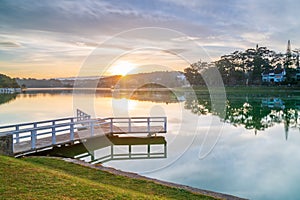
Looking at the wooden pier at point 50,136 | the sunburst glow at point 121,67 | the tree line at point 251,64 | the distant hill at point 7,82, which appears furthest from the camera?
the distant hill at point 7,82

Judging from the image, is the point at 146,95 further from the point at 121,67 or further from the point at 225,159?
the point at 225,159

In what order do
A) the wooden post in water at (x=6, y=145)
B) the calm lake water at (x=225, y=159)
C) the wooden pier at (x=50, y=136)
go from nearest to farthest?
the calm lake water at (x=225, y=159) → the wooden post in water at (x=6, y=145) → the wooden pier at (x=50, y=136)

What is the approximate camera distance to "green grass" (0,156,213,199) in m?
4.66

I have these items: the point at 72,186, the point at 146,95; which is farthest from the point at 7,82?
the point at 72,186

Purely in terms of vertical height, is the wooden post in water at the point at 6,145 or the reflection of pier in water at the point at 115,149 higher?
the wooden post in water at the point at 6,145

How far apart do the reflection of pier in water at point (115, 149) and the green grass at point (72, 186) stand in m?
3.91

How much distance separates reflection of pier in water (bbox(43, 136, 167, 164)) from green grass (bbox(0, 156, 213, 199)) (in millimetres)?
3910

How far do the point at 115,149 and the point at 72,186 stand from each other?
7147 mm

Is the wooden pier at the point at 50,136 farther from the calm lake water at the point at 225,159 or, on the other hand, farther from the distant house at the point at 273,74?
the distant house at the point at 273,74

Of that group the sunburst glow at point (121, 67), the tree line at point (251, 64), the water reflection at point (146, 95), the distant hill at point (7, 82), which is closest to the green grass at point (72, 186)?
the sunburst glow at point (121, 67)

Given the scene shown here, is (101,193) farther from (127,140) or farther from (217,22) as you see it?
(217,22)

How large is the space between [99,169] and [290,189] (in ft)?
15.6

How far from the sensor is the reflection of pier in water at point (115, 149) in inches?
432

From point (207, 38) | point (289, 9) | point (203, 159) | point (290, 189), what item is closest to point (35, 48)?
point (207, 38)
